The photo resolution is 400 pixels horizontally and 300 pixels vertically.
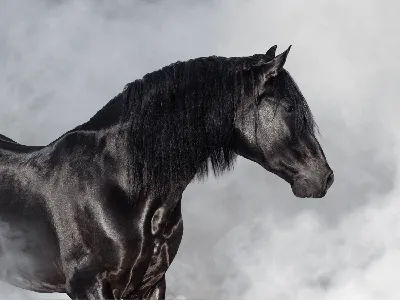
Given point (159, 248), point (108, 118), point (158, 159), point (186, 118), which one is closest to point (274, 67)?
point (186, 118)

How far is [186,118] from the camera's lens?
103 inches

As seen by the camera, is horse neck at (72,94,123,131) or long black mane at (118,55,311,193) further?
horse neck at (72,94,123,131)

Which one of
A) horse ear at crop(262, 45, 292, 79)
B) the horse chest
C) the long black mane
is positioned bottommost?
the horse chest

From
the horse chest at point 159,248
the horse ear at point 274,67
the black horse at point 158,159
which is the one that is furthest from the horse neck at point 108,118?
the horse ear at point 274,67

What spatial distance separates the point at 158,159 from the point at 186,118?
18 cm

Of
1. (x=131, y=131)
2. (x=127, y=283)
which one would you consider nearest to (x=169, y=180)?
(x=131, y=131)

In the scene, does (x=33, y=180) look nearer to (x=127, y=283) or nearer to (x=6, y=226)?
(x=6, y=226)

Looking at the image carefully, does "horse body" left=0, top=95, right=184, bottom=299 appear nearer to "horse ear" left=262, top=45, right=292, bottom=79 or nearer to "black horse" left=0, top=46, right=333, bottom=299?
"black horse" left=0, top=46, right=333, bottom=299

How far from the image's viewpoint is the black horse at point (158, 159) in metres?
2.61

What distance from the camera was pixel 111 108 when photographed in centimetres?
279

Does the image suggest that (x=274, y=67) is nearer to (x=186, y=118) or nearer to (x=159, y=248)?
(x=186, y=118)

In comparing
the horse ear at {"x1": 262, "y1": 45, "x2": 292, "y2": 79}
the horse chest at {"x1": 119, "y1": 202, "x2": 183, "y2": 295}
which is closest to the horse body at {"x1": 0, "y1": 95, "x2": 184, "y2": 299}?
the horse chest at {"x1": 119, "y1": 202, "x2": 183, "y2": 295}

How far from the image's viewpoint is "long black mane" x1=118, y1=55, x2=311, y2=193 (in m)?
2.62

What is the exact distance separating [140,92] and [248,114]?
0.41 m
